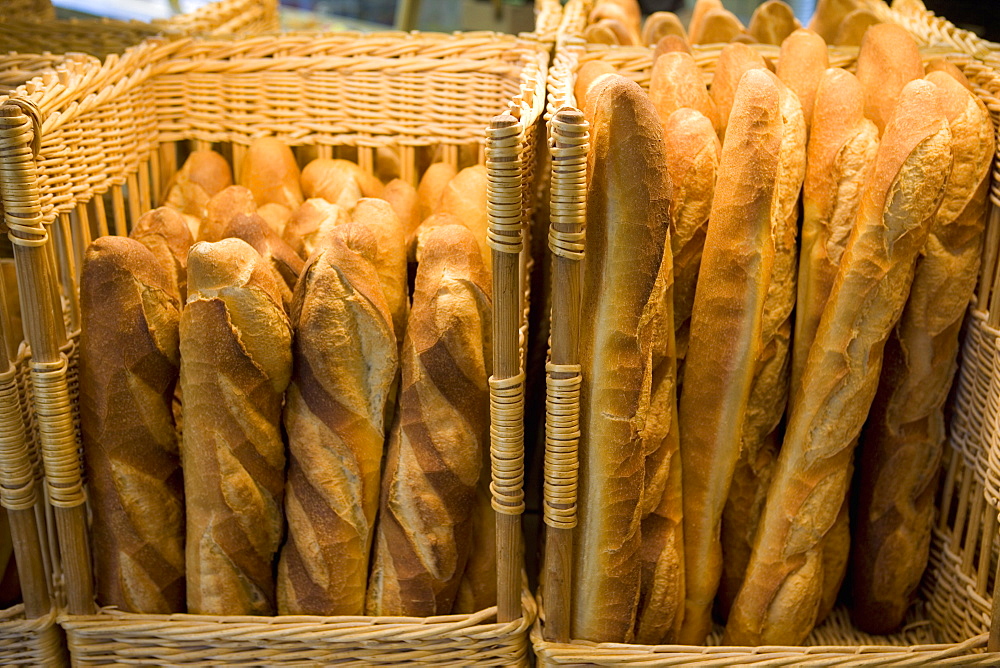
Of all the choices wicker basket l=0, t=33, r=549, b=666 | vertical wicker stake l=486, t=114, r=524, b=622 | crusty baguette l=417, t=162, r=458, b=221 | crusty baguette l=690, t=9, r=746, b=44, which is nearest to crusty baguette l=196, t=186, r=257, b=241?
wicker basket l=0, t=33, r=549, b=666

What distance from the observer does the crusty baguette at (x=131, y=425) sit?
1.00 meters

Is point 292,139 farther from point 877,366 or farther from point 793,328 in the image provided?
point 877,366

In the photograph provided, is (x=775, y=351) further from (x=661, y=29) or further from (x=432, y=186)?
(x=661, y=29)

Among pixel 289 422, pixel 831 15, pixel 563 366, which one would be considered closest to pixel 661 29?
pixel 831 15

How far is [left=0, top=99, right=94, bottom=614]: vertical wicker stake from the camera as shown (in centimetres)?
93

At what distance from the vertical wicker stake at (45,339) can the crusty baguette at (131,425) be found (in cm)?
2

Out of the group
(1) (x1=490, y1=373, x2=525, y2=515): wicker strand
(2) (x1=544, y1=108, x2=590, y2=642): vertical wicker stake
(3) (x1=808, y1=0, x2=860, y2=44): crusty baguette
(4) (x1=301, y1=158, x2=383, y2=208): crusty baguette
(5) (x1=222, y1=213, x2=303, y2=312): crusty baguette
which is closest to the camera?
(2) (x1=544, y1=108, x2=590, y2=642): vertical wicker stake

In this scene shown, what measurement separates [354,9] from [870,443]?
2.11m

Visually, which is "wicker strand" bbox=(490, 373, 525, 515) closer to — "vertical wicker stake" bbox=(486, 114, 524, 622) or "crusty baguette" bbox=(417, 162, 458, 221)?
"vertical wicker stake" bbox=(486, 114, 524, 622)

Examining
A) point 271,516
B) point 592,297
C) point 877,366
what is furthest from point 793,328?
point 271,516

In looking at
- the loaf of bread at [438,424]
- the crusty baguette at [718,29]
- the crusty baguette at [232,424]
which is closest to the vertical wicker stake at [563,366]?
the loaf of bread at [438,424]

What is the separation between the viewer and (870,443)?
1188mm

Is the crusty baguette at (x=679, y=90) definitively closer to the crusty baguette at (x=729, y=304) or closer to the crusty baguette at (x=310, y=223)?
the crusty baguette at (x=729, y=304)

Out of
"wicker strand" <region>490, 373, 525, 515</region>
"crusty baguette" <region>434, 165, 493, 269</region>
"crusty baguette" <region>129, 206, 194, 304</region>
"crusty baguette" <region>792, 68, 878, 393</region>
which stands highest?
"crusty baguette" <region>792, 68, 878, 393</region>
